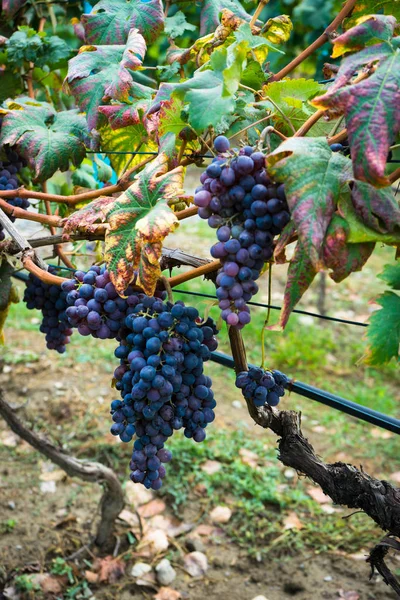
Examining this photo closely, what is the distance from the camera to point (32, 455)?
2871mm

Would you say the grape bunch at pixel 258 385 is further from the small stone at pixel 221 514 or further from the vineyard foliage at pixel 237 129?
the small stone at pixel 221 514

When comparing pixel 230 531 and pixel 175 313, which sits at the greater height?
pixel 175 313

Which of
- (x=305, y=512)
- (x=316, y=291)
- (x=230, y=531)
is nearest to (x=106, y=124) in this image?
(x=230, y=531)

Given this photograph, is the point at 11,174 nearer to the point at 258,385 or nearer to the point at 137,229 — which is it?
the point at 137,229

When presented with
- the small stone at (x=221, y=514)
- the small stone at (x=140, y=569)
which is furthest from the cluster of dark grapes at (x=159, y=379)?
the small stone at (x=221, y=514)

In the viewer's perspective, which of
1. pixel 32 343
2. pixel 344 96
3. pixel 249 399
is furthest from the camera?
pixel 32 343

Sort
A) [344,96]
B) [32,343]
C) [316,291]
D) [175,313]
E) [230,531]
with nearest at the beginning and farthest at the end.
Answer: [344,96] < [175,313] < [230,531] < [32,343] < [316,291]

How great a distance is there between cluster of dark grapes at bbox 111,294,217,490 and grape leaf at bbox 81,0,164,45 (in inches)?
29.2

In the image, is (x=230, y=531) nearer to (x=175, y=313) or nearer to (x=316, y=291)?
(x=175, y=313)

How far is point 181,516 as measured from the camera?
99.5 inches

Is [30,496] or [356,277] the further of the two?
[356,277]

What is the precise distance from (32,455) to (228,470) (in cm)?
95

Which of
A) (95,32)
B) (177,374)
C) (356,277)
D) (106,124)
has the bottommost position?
(356,277)

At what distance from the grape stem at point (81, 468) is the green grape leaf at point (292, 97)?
1498 millimetres
